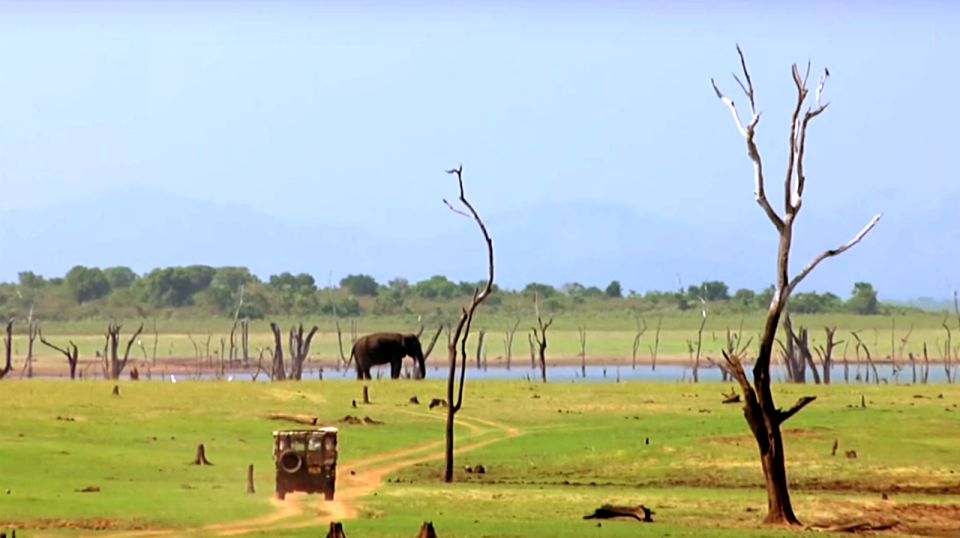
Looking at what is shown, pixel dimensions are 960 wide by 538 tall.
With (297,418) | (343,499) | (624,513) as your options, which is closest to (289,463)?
(343,499)

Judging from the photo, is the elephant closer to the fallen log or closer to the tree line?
the fallen log

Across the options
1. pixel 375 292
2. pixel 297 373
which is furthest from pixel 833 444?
pixel 375 292

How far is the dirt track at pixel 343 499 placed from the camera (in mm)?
30688

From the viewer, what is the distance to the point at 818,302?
6491 inches

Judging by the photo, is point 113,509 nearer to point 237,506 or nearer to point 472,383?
point 237,506

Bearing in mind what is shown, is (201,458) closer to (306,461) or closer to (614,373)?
(306,461)

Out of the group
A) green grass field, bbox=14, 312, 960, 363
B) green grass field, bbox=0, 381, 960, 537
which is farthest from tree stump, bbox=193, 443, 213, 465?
green grass field, bbox=14, 312, 960, 363

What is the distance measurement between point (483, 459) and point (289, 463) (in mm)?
10534

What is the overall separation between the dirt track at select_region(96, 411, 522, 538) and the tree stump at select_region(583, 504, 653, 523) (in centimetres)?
389

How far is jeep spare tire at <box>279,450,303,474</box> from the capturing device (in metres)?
34.4

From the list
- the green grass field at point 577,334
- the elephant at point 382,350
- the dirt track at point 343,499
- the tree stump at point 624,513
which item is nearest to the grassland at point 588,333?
the green grass field at point 577,334

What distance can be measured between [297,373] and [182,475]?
4429 centimetres

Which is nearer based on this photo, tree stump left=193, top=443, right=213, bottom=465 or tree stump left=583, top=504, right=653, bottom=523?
tree stump left=583, top=504, right=653, bottom=523

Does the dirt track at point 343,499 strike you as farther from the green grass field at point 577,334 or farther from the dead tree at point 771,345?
the green grass field at point 577,334
